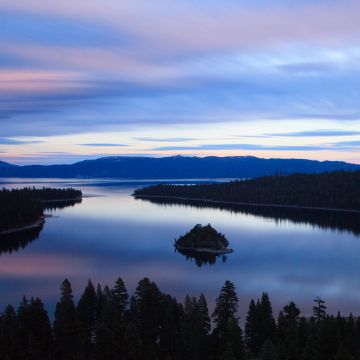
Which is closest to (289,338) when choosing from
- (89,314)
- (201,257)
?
(89,314)

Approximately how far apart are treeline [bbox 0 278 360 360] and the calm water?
12.0 metres

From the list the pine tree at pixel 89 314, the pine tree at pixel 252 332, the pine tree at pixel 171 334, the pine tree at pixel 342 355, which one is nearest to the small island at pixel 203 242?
the pine tree at pixel 89 314

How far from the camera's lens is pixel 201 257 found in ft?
273

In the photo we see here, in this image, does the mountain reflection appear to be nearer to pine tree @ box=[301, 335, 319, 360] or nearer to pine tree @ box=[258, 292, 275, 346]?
pine tree @ box=[258, 292, 275, 346]

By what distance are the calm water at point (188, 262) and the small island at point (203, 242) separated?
9.24ft

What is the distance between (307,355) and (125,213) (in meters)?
133

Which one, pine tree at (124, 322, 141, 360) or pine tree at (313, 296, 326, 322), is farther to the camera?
pine tree at (313, 296, 326, 322)

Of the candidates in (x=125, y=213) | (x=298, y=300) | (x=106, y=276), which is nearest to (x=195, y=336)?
(x=298, y=300)

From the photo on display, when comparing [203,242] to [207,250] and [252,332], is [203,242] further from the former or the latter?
[252,332]

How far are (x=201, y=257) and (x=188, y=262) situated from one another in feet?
19.0

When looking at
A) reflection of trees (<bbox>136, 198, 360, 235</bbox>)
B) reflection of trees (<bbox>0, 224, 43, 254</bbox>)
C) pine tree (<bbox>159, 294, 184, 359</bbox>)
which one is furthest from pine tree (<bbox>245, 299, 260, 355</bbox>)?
reflection of trees (<bbox>136, 198, 360, 235</bbox>)

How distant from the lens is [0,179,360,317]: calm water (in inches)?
2251

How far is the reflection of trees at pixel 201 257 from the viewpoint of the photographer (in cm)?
7831

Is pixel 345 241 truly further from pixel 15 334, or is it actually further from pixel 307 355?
pixel 15 334
